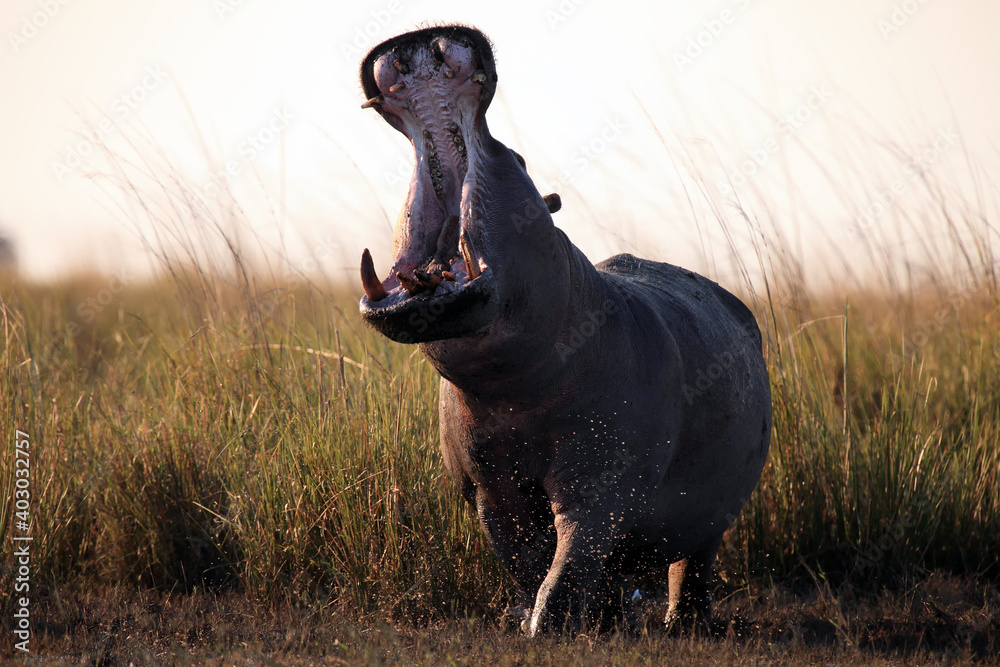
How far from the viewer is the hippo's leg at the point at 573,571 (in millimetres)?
2891

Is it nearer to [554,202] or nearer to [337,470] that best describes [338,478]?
[337,470]

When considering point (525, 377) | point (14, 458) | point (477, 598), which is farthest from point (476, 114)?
point (14, 458)

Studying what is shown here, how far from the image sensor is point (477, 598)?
409 centimetres

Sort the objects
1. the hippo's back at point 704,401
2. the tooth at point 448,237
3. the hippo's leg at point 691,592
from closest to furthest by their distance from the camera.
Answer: the tooth at point 448,237, the hippo's back at point 704,401, the hippo's leg at point 691,592

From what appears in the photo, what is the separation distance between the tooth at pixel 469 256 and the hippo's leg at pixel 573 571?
88cm

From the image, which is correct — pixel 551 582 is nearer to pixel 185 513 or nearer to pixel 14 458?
pixel 185 513

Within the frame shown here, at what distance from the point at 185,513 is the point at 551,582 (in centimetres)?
233
